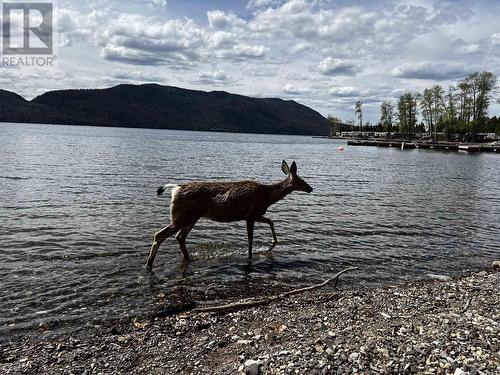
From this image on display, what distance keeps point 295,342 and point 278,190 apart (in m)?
8.67

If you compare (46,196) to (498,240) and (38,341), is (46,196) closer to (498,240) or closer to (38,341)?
(38,341)

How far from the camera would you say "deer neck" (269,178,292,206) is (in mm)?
16125

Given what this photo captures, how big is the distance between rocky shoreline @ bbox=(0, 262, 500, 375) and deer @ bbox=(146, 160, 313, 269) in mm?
4244

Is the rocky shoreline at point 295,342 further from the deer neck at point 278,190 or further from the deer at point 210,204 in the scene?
the deer neck at point 278,190

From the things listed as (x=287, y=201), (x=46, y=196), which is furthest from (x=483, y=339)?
(x=46, y=196)

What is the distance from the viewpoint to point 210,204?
47.2 ft

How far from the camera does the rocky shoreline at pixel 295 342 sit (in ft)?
23.2

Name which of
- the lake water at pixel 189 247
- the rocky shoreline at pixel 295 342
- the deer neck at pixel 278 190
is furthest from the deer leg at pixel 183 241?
the rocky shoreline at pixel 295 342

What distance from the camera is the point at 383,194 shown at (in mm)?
33188

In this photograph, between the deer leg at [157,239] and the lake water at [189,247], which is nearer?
the lake water at [189,247]

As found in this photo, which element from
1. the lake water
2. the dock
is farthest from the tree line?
the lake water

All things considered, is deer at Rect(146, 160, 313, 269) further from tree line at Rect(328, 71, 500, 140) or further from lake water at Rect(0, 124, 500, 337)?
tree line at Rect(328, 71, 500, 140)

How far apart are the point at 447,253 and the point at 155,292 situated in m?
12.2

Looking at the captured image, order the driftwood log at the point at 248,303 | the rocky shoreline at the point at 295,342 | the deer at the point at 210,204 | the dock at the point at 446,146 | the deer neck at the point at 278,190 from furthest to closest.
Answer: the dock at the point at 446,146 < the deer neck at the point at 278,190 < the deer at the point at 210,204 < the driftwood log at the point at 248,303 < the rocky shoreline at the point at 295,342
